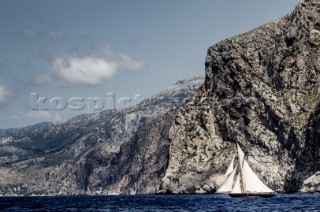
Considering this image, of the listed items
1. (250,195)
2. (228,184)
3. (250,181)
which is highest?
(250,181)

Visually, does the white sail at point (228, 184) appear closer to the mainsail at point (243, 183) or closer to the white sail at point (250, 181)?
the mainsail at point (243, 183)

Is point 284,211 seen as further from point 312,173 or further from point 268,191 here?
point 312,173

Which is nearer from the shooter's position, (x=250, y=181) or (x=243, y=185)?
(x=243, y=185)

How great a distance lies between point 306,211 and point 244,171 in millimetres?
53947

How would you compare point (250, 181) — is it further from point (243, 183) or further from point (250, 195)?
point (250, 195)

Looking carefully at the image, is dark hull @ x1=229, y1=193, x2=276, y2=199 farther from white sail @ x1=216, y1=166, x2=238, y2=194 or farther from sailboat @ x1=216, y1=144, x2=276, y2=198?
white sail @ x1=216, y1=166, x2=238, y2=194

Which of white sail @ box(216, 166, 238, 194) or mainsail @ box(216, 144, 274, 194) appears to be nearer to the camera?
white sail @ box(216, 166, 238, 194)

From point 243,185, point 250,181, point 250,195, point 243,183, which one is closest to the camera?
point 250,195

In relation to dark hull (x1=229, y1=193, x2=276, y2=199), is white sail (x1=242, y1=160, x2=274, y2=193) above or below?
above

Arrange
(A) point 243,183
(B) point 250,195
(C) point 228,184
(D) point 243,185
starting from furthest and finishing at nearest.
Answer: (D) point 243,185, (A) point 243,183, (B) point 250,195, (C) point 228,184

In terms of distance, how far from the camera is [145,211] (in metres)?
98.6

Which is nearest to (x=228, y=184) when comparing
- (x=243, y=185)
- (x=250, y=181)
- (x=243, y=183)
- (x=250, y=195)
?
(x=243, y=183)

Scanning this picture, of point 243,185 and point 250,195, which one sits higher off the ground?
point 243,185

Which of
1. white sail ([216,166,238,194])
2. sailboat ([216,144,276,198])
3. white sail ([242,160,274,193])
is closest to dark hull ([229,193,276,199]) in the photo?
sailboat ([216,144,276,198])
